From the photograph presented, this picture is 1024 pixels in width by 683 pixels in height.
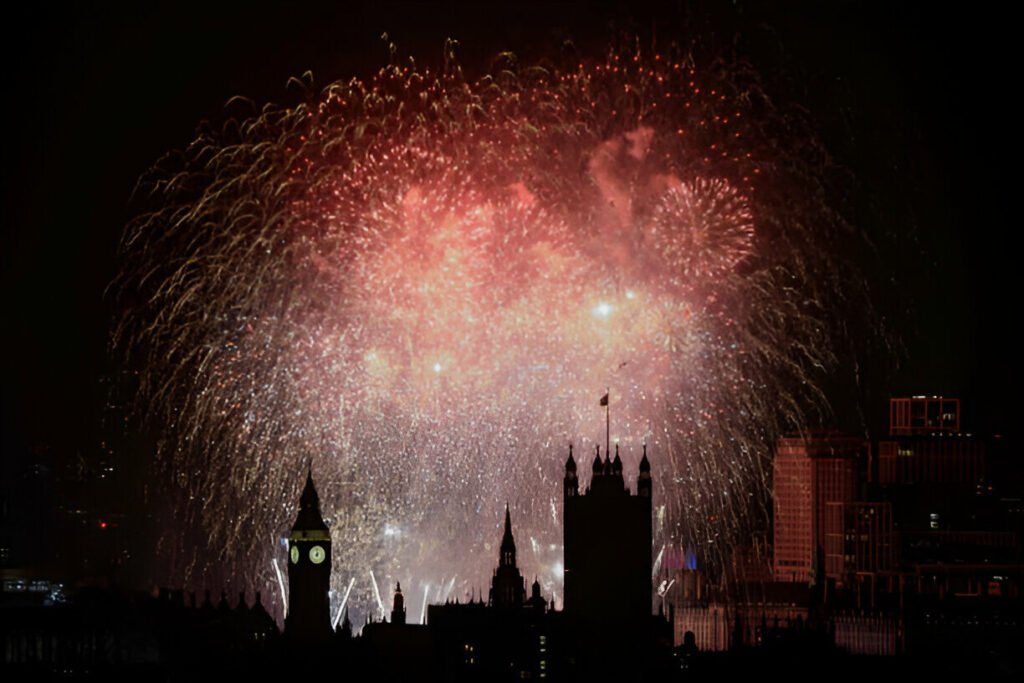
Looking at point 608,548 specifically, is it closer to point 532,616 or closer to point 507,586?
point 507,586

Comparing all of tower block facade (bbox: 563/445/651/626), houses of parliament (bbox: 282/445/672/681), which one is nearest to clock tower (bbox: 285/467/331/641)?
houses of parliament (bbox: 282/445/672/681)

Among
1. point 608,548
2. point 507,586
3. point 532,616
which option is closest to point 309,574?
point 507,586

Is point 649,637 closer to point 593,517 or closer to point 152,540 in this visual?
point 593,517

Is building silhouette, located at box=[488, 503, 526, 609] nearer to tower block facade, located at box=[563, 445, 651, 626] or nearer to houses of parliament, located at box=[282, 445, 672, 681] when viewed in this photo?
houses of parliament, located at box=[282, 445, 672, 681]

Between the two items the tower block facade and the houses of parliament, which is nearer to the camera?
the tower block facade

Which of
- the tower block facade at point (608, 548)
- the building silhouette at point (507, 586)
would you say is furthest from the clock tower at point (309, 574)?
the tower block facade at point (608, 548)

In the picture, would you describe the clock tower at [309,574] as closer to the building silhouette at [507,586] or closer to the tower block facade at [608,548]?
the building silhouette at [507,586]

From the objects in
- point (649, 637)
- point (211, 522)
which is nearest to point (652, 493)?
point (649, 637)
